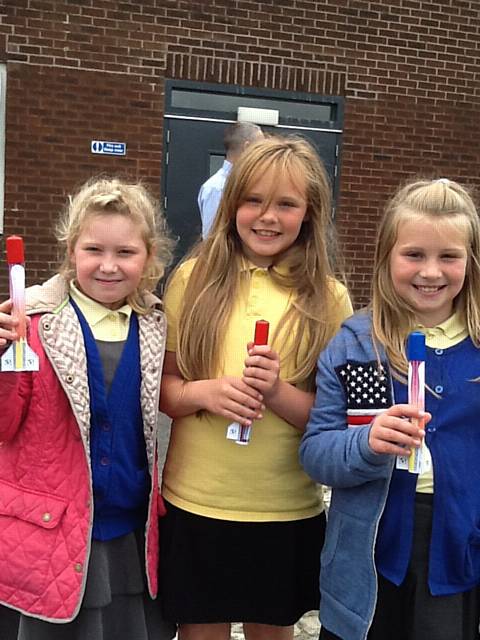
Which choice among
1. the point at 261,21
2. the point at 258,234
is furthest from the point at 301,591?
the point at 261,21

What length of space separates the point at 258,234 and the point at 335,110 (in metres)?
5.67

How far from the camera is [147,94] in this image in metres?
7.02

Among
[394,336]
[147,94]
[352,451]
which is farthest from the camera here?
[147,94]

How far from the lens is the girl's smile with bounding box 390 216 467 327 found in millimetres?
2051

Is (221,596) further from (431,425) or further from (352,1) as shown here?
(352,1)

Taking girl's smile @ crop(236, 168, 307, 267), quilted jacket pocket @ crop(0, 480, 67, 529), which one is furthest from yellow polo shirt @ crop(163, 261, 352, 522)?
quilted jacket pocket @ crop(0, 480, 67, 529)

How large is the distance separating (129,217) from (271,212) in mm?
399

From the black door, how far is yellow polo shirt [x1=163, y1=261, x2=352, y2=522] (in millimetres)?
4970

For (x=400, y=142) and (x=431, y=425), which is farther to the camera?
(x=400, y=142)

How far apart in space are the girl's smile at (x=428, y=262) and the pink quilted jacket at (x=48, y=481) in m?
0.87

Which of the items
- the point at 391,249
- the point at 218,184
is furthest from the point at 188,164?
the point at 391,249

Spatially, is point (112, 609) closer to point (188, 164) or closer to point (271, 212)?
point (271, 212)

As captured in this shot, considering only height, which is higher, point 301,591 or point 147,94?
point 147,94

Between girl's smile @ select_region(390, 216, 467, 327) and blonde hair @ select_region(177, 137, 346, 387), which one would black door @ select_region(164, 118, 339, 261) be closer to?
blonde hair @ select_region(177, 137, 346, 387)
